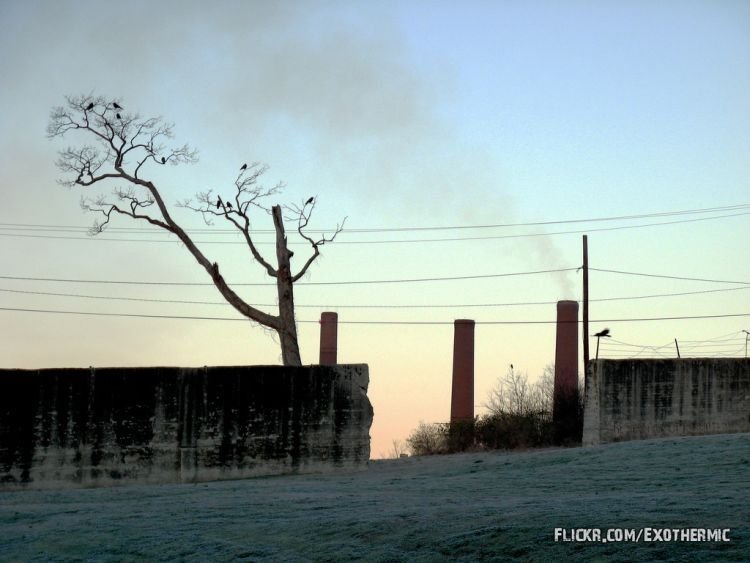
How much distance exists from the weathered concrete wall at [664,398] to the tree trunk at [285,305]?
7.96 m

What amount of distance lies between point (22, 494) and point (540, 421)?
16.6m

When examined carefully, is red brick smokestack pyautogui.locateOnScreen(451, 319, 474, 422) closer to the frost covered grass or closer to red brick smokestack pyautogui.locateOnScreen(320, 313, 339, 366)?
red brick smokestack pyautogui.locateOnScreen(320, 313, 339, 366)

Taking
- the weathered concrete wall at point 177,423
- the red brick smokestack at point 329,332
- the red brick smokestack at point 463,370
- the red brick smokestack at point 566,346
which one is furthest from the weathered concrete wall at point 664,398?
the red brick smokestack at point 329,332

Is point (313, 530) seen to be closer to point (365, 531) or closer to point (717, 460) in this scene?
point (365, 531)

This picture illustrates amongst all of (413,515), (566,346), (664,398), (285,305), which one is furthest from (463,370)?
(413,515)

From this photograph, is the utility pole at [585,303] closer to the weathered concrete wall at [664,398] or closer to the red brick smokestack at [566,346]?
the red brick smokestack at [566,346]

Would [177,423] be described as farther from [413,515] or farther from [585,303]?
[585,303]

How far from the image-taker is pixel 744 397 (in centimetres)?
2502

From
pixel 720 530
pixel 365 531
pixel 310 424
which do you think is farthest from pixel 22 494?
pixel 720 530

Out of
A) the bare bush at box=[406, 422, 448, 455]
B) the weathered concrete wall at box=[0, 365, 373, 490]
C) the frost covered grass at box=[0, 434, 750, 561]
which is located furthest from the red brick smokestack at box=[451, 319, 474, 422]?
the frost covered grass at box=[0, 434, 750, 561]

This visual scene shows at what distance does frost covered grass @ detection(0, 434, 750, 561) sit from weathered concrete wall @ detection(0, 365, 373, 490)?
1.75 metres

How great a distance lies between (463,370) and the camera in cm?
3753

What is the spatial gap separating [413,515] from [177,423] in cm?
980

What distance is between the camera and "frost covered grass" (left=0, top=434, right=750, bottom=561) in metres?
9.12
